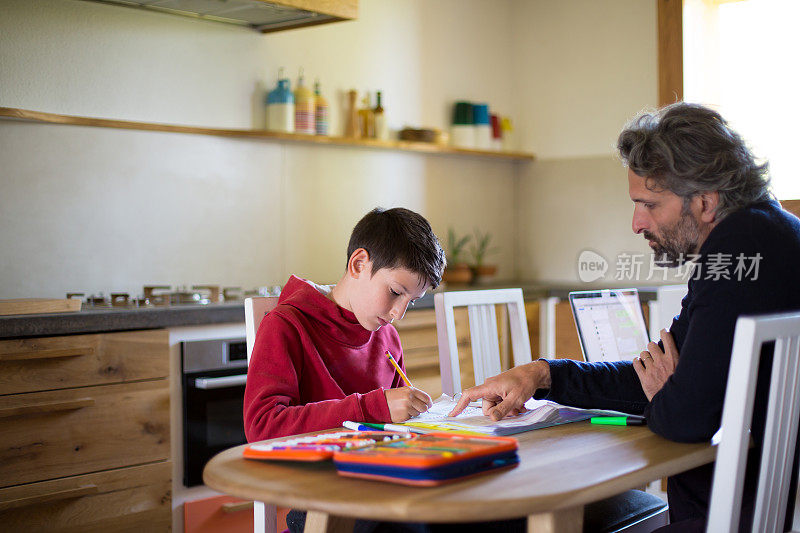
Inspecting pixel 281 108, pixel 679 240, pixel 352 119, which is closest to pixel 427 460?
pixel 679 240

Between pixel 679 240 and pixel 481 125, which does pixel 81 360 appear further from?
pixel 481 125

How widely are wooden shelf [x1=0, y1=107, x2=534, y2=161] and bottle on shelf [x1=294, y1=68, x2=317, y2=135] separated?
1.5 inches

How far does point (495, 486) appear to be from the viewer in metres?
1.07

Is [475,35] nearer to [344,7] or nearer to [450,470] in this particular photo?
[344,7]

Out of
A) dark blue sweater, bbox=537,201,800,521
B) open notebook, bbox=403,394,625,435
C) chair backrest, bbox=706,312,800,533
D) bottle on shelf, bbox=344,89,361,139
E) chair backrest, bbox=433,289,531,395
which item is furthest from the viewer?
bottle on shelf, bbox=344,89,361,139

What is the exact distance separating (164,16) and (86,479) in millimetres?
1709

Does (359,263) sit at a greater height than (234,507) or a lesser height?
greater

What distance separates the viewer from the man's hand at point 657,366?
1545mm

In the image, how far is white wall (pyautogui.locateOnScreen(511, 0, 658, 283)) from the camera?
4.14 meters

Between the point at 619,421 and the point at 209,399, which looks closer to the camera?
the point at 619,421

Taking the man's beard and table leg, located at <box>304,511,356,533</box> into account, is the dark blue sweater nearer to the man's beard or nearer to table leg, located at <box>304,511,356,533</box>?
the man's beard

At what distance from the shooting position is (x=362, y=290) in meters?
1.74

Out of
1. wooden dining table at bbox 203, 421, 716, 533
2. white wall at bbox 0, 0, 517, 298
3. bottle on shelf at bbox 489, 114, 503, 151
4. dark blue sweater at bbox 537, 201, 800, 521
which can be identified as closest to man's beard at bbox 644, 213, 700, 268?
dark blue sweater at bbox 537, 201, 800, 521

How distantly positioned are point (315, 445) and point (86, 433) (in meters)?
1.46
